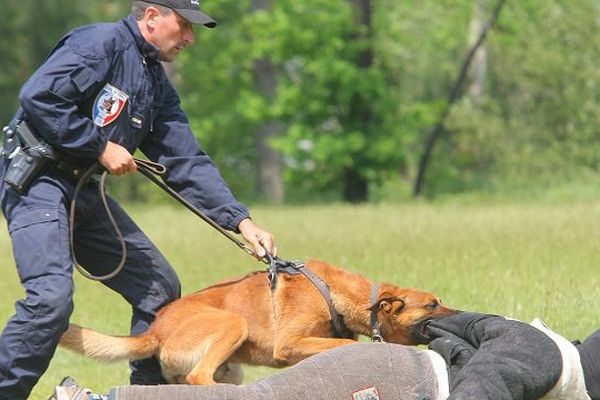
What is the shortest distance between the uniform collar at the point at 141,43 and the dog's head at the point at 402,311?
1746 millimetres

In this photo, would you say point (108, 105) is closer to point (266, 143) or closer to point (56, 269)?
point (56, 269)

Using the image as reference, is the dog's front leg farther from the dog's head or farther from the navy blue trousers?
the navy blue trousers

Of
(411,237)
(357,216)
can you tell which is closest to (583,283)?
(411,237)

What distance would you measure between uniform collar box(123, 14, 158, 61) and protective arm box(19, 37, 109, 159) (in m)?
0.29

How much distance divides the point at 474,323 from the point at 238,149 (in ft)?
113

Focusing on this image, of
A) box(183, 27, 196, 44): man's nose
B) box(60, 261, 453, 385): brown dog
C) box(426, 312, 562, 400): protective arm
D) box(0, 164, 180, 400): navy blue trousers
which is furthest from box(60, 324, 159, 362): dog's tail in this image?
box(426, 312, 562, 400): protective arm

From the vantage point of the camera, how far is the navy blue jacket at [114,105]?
5715mm

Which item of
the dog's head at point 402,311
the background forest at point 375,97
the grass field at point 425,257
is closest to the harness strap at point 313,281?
the dog's head at point 402,311

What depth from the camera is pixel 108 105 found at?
5.91 metres

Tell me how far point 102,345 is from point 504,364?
2.24m

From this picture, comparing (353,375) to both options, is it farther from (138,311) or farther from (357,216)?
(357,216)

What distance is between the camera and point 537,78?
30.1m

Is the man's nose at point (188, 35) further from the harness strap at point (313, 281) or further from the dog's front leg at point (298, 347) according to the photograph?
the dog's front leg at point (298, 347)

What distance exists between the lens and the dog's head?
6090 millimetres
